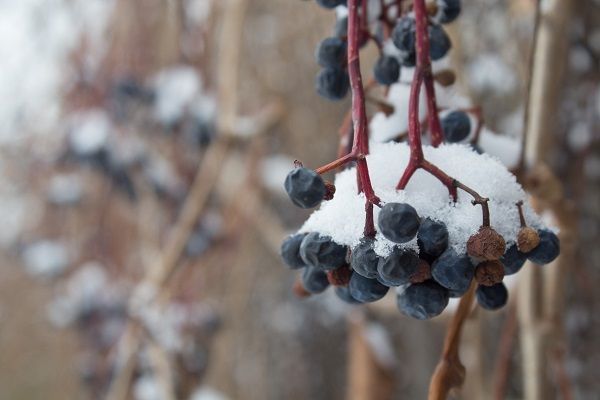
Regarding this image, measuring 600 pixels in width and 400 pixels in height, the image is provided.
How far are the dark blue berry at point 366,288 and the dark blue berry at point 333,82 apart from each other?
0.21 metres

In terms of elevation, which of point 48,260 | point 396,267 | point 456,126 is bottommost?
point 396,267

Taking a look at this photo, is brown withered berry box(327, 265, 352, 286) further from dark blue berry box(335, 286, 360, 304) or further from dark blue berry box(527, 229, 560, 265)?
dark blue berry box(527, 229, 560, 265)

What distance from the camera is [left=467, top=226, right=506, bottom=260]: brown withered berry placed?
45 cm

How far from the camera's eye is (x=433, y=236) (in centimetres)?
47

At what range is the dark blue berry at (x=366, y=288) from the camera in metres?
0.50

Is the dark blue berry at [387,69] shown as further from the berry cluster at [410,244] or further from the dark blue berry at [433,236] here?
the dark blue berry at [433,236]

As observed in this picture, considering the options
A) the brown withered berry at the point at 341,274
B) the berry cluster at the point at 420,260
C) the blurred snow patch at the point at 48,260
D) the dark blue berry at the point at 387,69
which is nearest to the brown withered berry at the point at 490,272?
the berry cluster at the point at 420,260

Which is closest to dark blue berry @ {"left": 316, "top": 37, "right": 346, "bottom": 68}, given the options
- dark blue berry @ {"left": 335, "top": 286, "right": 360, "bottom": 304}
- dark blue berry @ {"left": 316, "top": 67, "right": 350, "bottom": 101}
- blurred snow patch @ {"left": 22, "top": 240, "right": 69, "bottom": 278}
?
dark blue berry @ {"left": 316, "top": 67, "right": 350, "bottom": 101}

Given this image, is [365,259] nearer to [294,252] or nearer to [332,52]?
[294,252]

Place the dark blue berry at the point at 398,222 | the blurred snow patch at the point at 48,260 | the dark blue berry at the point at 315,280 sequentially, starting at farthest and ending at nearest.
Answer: the blurred snow patch at the point at 48,260 → the dark blue berry at the point at 315,280 → the dark blue berry at the point at 398,222

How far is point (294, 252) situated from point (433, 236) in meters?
0.13

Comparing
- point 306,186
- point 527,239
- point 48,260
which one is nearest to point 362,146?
point 306,186

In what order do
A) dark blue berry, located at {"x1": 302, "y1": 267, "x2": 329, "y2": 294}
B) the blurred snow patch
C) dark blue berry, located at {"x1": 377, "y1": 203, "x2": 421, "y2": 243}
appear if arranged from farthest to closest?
the blurred snow patch < dark blue berry, located at {"x1": 302, "y1": 267, "x2": 329, "y2": 294} < dark blue berry, located at {"x1": 377, "y1": 203, "x2": 421, "y2": 243}

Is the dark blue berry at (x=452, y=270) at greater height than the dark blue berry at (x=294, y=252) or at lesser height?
lesser
